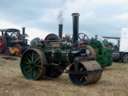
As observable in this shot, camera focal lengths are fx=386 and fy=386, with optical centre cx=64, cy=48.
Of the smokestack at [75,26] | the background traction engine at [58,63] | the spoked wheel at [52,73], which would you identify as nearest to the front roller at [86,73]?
the background traction engine at [58,63]

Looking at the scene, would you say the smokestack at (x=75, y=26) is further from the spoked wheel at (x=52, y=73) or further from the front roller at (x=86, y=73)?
the front roller at (x=86, y=73)

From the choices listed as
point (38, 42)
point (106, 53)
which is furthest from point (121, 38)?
point (38, 42)

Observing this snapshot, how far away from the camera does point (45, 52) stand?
36.5 ft

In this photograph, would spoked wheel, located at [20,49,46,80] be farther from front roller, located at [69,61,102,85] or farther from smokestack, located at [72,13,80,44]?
smokestack, located at [72,13,80,44]

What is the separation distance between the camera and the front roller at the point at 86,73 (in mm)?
10008

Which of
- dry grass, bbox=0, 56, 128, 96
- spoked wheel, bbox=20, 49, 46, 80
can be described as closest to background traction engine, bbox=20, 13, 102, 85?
spoked wheel, bbox=20, 49, 46, 80

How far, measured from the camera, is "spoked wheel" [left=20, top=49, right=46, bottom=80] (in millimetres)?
10859

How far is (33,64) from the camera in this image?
11.2 metres

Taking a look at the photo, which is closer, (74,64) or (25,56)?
(74,64)

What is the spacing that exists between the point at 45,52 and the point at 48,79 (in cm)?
83

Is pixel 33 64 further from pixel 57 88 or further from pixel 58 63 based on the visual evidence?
pixel 57 88

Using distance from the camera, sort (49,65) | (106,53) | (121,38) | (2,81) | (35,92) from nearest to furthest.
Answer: (35,92)
(2,81)
(49,65)
(106,53)
(121,38)

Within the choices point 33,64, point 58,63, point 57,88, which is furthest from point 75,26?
point 57,88

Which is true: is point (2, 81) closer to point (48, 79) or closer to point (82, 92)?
point (48, 79)
